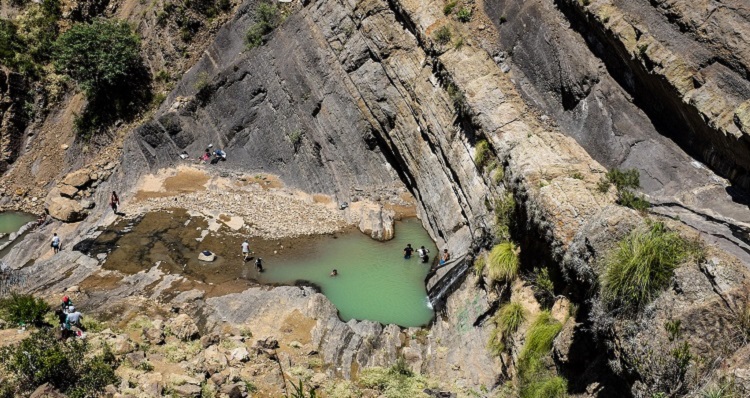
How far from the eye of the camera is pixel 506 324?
49.4ft

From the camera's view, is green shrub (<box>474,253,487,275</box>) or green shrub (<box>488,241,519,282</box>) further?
green shrub (<box>474,253,487,275</box>)

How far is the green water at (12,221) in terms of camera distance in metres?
32.6

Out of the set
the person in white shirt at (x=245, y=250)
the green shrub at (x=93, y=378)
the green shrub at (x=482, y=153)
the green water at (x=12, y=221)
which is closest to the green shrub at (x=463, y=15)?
the green shrub at (x=482, y=153)

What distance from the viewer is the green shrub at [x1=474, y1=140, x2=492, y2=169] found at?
20.8 metres

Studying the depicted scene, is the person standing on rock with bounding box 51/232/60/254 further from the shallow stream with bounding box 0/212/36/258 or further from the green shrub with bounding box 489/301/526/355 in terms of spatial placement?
the green shrub with bounding box 489/301/526/355

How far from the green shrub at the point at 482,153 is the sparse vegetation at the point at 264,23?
19989 millimetres

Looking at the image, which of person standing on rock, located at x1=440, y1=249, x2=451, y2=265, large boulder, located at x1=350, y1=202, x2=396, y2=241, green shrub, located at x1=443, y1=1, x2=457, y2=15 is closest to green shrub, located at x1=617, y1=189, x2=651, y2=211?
person standing on rock, located at x1=440, y1=249, x2=451, y2=265

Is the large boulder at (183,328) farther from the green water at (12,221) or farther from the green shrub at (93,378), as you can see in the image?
the green water at (12,221)

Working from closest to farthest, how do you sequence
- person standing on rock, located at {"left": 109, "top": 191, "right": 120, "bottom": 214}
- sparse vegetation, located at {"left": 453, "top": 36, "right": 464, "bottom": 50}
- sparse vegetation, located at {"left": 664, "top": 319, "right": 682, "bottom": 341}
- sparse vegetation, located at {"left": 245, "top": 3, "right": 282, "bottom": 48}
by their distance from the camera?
sparse vegetation, located at {"left": 664, "top": 319, "right": 682, "bottom": 341} < sparse vegetation, located at {"left": 453, "top": 36, "right": 464, "bottom": 50} < person standing on rock, located at {"left": 109, "top": 191, "right": 120, "bottom": 214} < sparse vegetation, located at {"left": 245, "top": 3, "right": 282, "bottom": 48}

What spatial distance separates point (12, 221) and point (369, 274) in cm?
2620

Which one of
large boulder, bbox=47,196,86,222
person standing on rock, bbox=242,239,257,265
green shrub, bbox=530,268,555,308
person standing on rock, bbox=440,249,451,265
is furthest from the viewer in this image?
large boulder, bbox=47,196,86,222

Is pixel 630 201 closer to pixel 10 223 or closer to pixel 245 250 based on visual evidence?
pixel 245 250

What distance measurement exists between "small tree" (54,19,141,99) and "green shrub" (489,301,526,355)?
31820 millimetres

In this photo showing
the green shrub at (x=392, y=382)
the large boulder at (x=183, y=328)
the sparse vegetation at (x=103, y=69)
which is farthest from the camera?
the sparse vegetation at (x=103, y=69)
